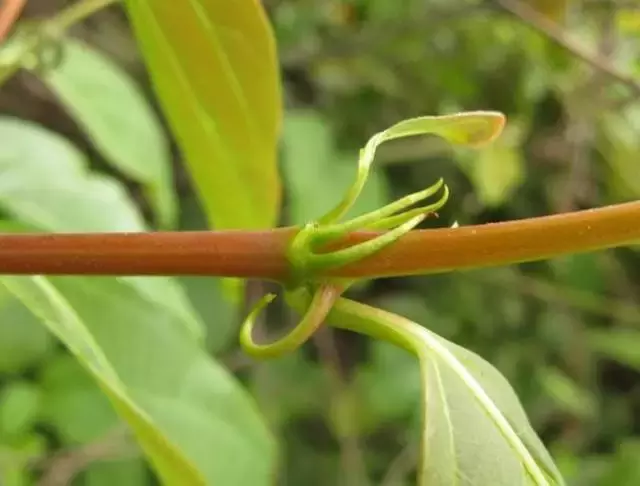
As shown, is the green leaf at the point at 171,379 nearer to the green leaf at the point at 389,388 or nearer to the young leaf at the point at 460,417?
the young leaf at the point at 460,417

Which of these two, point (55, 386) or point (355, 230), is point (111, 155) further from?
point (355, 230)

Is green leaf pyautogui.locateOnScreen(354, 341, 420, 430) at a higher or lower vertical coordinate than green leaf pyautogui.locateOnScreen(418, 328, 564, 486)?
lower

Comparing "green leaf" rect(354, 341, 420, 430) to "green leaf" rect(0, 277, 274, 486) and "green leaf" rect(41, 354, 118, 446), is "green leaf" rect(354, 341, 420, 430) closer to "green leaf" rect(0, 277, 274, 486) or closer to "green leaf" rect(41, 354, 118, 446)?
"green leaf" rect(41, 354, 118, 446)

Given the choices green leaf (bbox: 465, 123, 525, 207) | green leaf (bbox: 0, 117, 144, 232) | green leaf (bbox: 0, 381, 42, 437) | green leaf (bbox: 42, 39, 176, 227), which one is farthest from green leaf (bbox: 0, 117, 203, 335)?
green leaf (bbox: 465, 123, 525, 207)

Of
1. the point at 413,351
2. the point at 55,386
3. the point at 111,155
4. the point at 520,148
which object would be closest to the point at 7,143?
the point at 111,155

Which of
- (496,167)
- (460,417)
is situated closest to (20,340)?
(496,167)

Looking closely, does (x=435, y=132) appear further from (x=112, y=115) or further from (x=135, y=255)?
(x=112, y=115)
